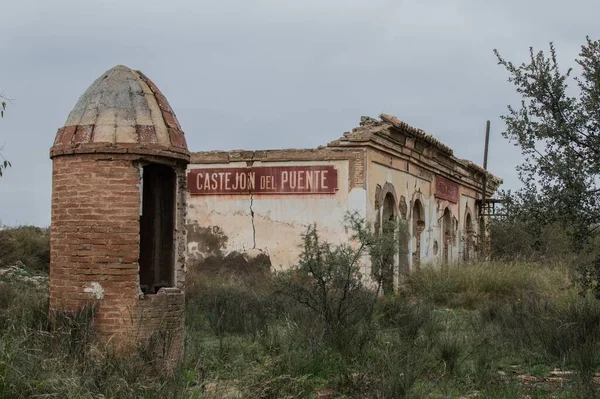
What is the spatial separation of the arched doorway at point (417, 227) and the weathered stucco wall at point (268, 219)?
4.99m

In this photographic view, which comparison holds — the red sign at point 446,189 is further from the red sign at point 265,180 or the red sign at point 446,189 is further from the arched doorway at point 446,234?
the red sign at point 265,180

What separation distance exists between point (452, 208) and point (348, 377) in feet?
72.3

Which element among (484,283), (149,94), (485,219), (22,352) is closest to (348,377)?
(22,352)

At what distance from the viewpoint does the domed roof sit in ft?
30.7

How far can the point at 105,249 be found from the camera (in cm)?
920

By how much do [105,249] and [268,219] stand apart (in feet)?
38.4

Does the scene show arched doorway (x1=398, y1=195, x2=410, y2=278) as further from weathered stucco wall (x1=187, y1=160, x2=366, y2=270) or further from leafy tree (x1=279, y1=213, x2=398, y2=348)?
leafy tree (x1=279, y1=213, x2=398, y2=348)

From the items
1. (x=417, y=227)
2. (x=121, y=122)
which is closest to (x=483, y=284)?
(x=417, y=227)

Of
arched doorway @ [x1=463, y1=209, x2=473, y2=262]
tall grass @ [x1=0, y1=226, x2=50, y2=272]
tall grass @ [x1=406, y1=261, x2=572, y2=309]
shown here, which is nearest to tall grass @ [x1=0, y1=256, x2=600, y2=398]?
tall grass @ [x1=406, y1=261, x2=572, y2=309]

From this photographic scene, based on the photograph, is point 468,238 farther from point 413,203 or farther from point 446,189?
point 413,203

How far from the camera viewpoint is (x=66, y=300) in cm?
930

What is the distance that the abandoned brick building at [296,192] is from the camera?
2005 cm

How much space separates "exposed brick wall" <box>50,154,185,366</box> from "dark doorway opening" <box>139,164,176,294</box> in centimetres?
135

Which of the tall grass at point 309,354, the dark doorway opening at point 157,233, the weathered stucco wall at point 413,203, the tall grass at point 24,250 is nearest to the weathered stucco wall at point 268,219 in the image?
the weathered stucco wall at point 413,203
